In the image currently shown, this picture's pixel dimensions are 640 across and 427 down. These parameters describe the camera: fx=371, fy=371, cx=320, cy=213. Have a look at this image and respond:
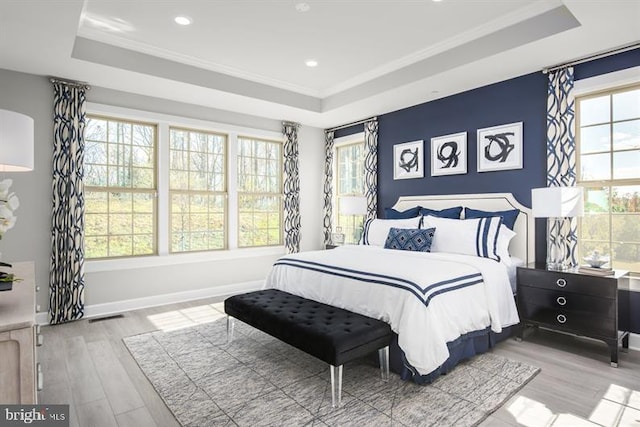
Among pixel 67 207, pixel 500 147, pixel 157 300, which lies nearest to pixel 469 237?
pixel 500 147

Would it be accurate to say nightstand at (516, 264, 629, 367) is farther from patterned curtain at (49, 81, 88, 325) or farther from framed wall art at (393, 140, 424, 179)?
patterned curtain at (49, 81, 88, 325)

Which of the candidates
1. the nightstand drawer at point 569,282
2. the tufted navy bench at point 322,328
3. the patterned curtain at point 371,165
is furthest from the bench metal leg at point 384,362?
the patterned curtain at point 371,165

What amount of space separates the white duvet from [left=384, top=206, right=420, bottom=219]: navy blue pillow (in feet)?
3.72

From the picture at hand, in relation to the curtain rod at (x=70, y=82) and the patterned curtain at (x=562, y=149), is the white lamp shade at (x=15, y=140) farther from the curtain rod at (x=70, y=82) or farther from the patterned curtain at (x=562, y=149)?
the patterned curtain at (x=562, y=149)

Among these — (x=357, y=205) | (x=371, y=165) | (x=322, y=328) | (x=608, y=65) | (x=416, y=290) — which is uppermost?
(x=608, y=65)

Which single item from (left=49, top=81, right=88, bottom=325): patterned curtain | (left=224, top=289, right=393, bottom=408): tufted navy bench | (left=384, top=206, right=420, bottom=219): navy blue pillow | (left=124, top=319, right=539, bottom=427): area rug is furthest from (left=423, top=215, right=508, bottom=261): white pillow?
(left=49, top=81, right=88, bottom=325): patterned curtain

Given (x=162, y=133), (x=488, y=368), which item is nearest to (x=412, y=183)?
(x=488, y=368)

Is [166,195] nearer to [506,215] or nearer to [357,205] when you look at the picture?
[357,205]

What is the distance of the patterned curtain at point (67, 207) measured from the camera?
3.97 meters

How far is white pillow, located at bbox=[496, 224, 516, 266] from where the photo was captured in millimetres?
3506

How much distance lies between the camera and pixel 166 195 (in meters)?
4.79

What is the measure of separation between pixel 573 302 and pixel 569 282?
0.54 ft

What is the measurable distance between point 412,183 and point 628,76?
8.09 ft

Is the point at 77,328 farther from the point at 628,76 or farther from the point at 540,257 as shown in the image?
the point at 628,76
